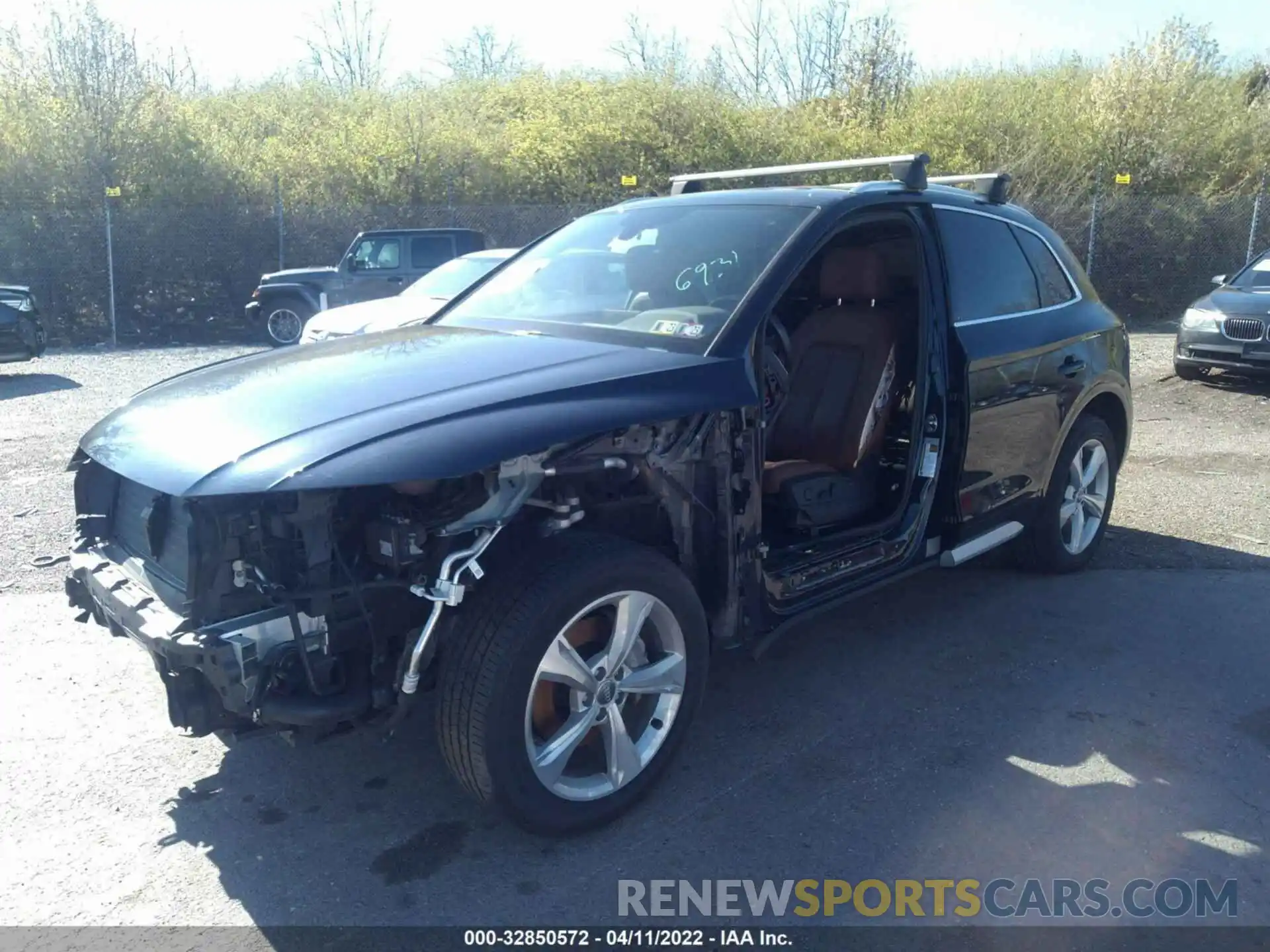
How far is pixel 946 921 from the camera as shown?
2.78 metres

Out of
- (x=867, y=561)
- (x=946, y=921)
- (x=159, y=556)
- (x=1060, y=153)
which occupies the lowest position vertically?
(x=946, y=921)

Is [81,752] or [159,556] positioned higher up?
[159,556]

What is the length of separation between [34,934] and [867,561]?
2959mm

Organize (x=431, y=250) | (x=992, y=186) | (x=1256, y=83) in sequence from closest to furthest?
(x=992, y=186)
(x=431, y=250)
(x=1256, y=83)

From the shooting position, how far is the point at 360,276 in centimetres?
1511

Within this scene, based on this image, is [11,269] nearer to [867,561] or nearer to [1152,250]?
[867,561]

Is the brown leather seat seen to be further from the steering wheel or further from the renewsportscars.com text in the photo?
the renewsportscars.com text

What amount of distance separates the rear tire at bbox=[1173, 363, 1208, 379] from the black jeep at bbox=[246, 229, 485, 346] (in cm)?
971

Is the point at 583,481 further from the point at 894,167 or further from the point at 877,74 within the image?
the point at 877,74

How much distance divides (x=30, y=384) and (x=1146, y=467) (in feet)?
39.0

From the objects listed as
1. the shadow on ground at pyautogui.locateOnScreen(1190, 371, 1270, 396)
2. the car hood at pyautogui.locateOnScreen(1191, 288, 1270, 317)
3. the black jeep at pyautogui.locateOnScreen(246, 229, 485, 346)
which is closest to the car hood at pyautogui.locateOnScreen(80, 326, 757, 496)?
the car hood at pyautogui.locateOnScreen(1191, 288, 1270, 317)

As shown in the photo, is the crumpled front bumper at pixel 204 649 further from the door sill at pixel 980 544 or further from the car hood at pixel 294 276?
the car hood at pixel 294 276

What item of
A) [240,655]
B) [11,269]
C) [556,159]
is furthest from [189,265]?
[240,655]

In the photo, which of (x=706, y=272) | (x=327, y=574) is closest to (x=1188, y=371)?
(x=706, y=272)
